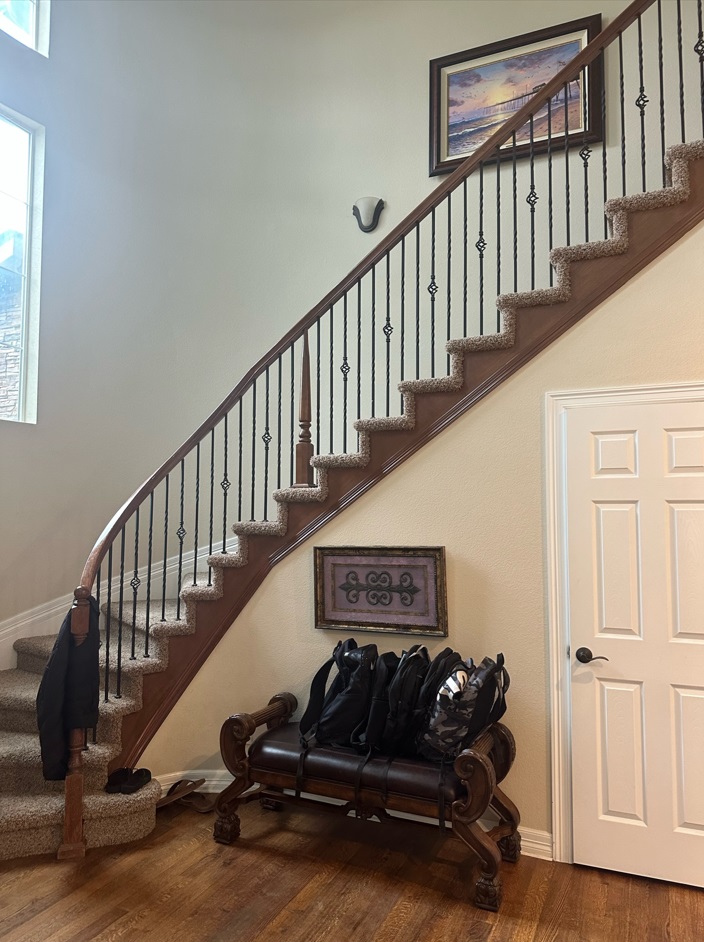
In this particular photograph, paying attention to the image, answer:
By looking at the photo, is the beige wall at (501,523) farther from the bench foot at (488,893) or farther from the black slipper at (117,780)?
the bench foot at (488,893)

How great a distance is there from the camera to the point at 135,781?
3.11 metres

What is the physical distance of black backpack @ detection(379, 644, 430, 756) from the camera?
2777 millimetres

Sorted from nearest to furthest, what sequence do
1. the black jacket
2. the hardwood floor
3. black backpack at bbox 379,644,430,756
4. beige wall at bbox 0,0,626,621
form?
the hardwood floor, black backpack at bbox 379,644,430,756, the black jacket, beige wall at bbox 0,0,626,621

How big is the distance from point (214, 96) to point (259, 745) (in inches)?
182

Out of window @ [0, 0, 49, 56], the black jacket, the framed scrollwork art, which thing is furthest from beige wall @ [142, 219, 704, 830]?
window @ [0, 0, 49, 56]

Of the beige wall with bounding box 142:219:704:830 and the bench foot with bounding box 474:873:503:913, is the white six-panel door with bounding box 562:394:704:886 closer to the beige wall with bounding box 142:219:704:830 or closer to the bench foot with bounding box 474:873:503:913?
the beige wall with bounding box 142:219:704:830

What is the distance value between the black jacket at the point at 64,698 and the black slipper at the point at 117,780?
0.84 feet

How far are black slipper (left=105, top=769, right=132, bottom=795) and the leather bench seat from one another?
660 millimetres

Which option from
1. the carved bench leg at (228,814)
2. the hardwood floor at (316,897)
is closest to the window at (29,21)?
the carved bench leg at (228,814)

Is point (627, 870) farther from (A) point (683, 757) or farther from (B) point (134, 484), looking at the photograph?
(B) point (134, 484)

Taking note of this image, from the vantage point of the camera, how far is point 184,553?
184 inches

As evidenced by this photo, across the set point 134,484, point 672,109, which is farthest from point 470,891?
point 672,109

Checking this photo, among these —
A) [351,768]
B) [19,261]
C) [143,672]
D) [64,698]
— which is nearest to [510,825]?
[351,768]

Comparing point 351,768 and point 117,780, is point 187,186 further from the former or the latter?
point 351,768
